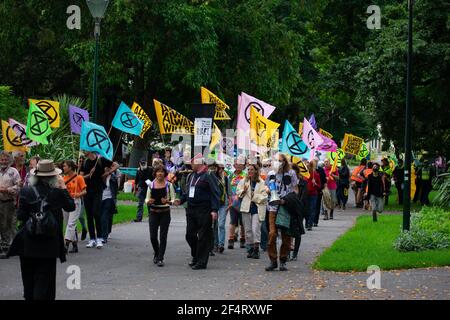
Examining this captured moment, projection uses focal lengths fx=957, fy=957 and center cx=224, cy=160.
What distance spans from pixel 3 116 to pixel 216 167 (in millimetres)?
9615

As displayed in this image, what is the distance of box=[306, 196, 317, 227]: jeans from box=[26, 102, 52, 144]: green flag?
6.46 meters

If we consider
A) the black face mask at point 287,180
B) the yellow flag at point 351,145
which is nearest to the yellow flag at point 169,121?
the black face mask at point 287,180

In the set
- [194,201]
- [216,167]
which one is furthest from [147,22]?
[194,201]

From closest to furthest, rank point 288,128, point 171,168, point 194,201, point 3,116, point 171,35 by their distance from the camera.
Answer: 1. point 194,201
2. point 288,128
3. point 3,116
4. point 171,168
5. point 171,35

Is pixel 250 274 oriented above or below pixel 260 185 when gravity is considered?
below

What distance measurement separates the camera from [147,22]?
36.1 metres

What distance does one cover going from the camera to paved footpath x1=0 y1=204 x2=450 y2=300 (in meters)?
11.8

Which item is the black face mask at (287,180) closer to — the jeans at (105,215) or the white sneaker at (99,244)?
the white sneaker at (99,244)

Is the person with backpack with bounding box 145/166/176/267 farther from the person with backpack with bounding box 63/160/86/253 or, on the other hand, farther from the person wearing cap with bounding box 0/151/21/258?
the person wearing cap with bounding box 0/151/21/258

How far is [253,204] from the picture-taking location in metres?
17.0

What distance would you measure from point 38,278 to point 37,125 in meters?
9.80

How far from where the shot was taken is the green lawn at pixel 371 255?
1466 cm

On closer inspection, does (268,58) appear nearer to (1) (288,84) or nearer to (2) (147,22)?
(1) (288,84)

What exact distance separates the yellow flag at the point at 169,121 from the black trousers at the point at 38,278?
13533mm
